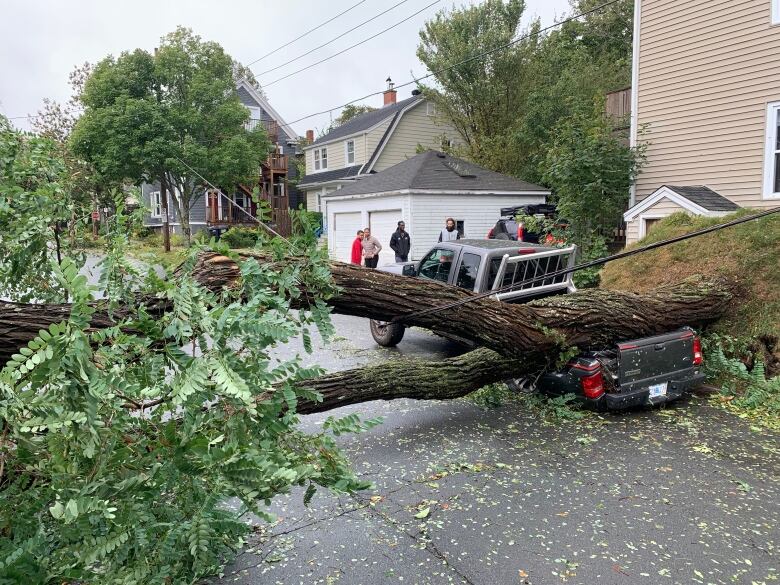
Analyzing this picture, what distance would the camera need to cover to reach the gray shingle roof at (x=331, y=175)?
30.2 metres

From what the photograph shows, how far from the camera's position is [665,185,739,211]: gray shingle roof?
1149 cm

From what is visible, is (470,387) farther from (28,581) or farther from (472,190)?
(472,190)

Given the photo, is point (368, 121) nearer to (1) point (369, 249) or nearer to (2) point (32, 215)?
(1) point (369, 249)

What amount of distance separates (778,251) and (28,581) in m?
8.04

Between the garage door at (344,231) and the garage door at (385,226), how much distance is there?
2.57 feet

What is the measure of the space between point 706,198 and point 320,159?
25.3 meters

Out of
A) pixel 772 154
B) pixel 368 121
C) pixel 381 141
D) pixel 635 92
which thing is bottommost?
pixel 772 154

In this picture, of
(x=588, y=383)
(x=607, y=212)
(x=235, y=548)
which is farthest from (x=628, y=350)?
(x=607, y=212)

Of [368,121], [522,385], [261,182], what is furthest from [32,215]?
[261,182]

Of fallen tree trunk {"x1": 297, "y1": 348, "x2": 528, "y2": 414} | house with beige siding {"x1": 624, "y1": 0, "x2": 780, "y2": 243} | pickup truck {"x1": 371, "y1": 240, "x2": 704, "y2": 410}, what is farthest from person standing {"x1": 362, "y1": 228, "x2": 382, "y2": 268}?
fallen tree trunk {"x1": 297, "y1": 348, "x2": 528, "y2": 414}

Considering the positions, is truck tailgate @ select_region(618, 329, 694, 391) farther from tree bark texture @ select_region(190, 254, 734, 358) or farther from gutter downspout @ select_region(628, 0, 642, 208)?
gutter downspout @ select_region(628, 0, 642, 208)

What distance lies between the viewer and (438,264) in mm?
8375

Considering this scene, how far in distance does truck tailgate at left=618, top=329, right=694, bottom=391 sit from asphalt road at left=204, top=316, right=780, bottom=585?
39 centimetres

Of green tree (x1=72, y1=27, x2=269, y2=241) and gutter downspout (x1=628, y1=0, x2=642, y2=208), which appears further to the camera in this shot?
green tree (x1=72, y1=27, x2=269, y2=241)
